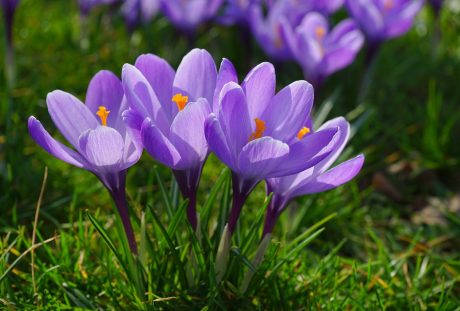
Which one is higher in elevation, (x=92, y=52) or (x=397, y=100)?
(x=92, y=52)

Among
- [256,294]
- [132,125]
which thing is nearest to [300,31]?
[256,294]

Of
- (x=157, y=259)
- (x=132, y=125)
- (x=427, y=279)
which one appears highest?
(x=132, y=125)

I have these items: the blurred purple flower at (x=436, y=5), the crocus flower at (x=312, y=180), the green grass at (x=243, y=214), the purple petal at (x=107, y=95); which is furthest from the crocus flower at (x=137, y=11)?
the crocus flower at (x=312, y=180)

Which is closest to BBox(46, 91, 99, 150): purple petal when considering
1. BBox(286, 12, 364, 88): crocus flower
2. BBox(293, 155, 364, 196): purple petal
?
BBox(293, 155, 364, 196): purple petal

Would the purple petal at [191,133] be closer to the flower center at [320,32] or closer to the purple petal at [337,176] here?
the purple petal at [337,176]

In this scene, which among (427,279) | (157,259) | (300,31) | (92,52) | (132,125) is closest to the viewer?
(132,125)

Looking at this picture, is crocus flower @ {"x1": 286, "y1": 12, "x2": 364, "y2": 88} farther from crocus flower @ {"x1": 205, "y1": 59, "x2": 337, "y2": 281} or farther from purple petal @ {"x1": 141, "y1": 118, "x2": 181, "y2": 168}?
purple petal @ {"x1": 141, "y1": 118, "x2": 181, "y2": 168}

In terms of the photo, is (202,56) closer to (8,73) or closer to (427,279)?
(427,279)
